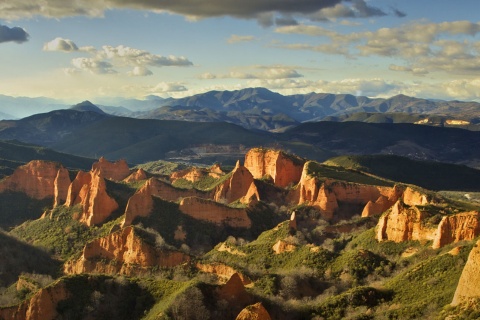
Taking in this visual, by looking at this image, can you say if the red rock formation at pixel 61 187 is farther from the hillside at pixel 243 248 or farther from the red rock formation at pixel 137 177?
the red rock formation at pixel 137 177

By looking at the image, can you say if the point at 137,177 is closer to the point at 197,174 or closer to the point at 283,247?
the point at 197,174

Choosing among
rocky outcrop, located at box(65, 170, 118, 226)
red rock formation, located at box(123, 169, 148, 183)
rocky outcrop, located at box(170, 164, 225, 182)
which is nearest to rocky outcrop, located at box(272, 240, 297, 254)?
rocky outcrop, located at box(65, 170, 118, 226)

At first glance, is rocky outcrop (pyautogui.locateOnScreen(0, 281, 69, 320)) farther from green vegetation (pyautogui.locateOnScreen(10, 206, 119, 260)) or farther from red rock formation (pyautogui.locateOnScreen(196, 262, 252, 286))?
green vegetation (pyautogui.locateOnScreen(10, 206, 119, 260))

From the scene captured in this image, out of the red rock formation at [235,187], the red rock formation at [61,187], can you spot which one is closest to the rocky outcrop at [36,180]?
the red rock formation at [61,187]

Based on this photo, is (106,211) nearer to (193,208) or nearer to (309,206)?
(193,208)

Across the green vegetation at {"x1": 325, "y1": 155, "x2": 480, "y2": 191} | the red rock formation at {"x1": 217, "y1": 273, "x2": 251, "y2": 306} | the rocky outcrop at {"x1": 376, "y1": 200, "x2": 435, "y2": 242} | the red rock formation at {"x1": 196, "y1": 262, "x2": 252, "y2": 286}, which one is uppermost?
the rocky outcrop at {"x1": 376, "y1": 200, "x2": 435, "y2": 242}

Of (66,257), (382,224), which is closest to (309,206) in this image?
(382,224)

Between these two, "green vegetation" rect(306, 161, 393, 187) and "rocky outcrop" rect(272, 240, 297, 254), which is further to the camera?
"green vegetation" rect(306, 161, 393, 187)
